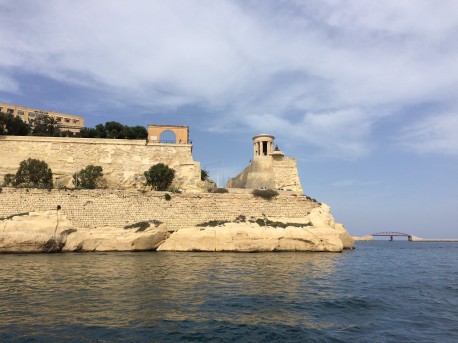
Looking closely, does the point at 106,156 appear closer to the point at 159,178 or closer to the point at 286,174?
the point at 159,178

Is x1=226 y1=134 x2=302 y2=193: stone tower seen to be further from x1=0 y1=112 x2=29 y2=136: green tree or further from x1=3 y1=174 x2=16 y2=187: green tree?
x1=0 y1=112 x2=29 y2=136: green tree

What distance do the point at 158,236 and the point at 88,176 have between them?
10793 millimetres

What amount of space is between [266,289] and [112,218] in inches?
626

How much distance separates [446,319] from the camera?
732cm

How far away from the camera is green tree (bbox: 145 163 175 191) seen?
97.0ft

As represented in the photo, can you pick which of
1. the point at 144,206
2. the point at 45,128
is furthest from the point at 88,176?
the point at 45,128

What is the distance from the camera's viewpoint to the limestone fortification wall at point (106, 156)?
3144cm

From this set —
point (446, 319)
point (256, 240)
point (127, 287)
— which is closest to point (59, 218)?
point (256, 240)

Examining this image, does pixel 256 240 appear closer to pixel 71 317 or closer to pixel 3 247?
pixel 3 247

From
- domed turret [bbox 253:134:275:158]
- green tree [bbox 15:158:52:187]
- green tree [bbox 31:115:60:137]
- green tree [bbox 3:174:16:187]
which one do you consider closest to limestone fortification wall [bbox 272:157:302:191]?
domed turret [bbox 253:134:275:158]

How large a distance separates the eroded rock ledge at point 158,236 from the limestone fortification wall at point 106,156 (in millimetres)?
10162

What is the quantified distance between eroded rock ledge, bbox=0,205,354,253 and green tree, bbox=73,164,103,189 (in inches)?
288

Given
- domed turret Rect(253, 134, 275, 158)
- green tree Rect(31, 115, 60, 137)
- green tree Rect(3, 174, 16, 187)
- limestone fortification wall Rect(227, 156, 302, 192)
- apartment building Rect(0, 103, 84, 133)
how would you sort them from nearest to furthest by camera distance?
green tree Rect(3, 174, 16, 187) < limestone fortification wall Rect(227, 156, 302, 192) < domed turret Rect(253, 134, 275, 158) < green tree Rect(31, 115, 60, 137) < apartment building Rect(0, 103, 84, 133)

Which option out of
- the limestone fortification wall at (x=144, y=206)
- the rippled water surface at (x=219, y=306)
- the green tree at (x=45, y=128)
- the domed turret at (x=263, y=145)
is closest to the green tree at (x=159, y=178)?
the limestone fortification wall at (x=144, y=206)
